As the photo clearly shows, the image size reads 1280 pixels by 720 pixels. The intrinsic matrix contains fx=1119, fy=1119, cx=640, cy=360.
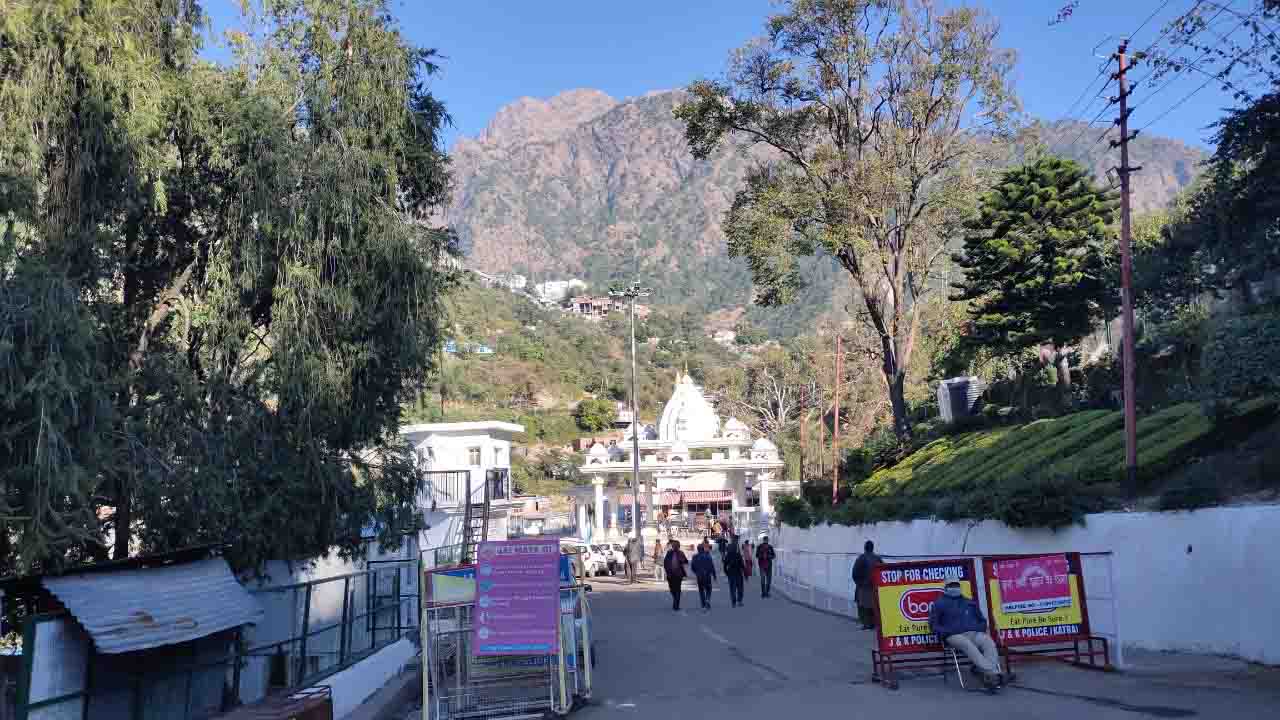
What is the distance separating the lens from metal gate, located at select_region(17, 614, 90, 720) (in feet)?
26.8

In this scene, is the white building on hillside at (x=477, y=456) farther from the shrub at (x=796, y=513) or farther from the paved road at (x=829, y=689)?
the paved road at (x=829, y=689)

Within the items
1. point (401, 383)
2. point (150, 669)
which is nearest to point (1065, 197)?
point (401, 383)

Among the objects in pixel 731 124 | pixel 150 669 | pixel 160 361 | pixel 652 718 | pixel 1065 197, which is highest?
pixel 731 124

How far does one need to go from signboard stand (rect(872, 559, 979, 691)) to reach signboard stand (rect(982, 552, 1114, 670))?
0.34 meters

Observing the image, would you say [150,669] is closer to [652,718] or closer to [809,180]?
[652,718]

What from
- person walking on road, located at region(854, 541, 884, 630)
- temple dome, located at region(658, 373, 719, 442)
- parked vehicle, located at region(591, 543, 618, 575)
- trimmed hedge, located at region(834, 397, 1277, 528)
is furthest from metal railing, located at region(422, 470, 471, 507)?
temple dome, located at region(658, 373, 719, 442)

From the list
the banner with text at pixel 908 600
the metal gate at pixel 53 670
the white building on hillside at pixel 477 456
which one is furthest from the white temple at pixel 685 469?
the metal gate at pixel 53 670

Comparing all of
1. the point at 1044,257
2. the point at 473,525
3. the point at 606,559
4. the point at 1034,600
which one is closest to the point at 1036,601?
the point at 1034,600

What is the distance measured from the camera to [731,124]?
33.7 m

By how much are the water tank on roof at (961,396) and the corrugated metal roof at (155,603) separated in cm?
3238

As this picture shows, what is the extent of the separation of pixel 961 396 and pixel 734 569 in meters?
16.6

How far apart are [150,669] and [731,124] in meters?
26.6

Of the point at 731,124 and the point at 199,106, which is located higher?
the point at 731,124

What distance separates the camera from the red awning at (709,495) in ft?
240
